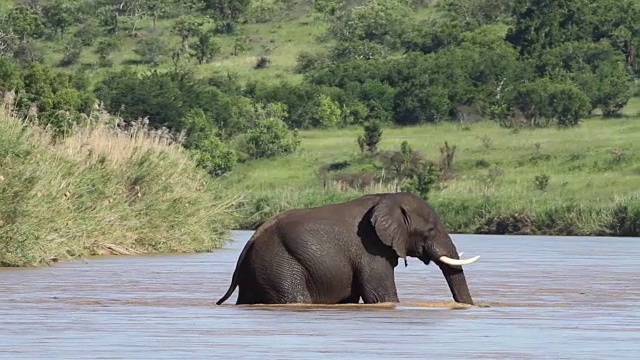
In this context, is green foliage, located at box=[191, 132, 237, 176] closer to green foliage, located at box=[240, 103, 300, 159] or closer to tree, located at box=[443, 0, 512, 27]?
green foliage, located at box=[240, 103, 300, 159]

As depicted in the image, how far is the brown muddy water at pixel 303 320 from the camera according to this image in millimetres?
13219

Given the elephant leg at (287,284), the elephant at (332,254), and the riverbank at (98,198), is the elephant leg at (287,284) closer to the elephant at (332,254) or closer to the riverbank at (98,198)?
the elephant at (332,254)

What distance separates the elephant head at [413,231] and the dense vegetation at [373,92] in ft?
53.8

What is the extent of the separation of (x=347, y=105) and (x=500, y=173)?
15.6 meters

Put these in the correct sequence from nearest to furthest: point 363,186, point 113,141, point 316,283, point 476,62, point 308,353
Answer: point 308,353 → point 316,283 → point 113,141 → point 363,186 → point 476,62

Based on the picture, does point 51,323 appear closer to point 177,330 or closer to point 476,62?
point 177,330

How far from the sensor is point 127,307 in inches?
691

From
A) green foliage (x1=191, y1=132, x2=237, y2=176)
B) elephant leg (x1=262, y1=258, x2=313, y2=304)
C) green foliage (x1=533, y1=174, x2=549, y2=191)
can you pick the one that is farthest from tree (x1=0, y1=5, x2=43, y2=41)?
elephant leg (x1=262, y1=258, x2=313, y2=304)

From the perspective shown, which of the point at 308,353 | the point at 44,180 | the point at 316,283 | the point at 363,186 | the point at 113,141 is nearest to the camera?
the point at 308,353

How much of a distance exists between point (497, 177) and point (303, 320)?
144ft

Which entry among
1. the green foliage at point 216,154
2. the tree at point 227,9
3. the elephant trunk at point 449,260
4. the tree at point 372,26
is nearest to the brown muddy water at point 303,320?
the elephant trunk at point 449,260

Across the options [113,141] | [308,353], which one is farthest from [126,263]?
[308,353]

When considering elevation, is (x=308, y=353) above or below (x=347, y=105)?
above

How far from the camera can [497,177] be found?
58969 mm
